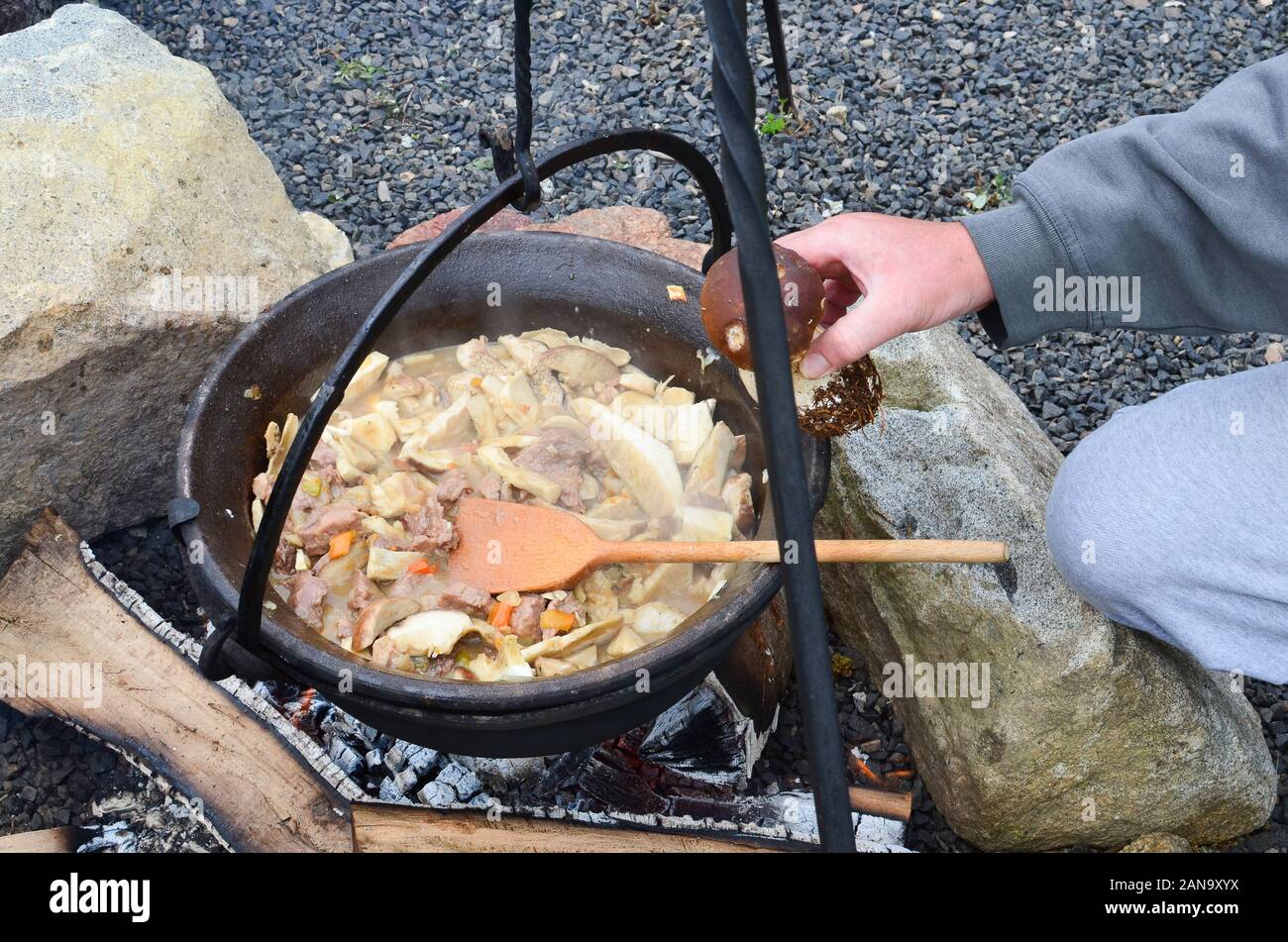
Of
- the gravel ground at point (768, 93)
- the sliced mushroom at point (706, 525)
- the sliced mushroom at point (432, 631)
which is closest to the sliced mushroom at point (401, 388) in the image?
the sliced mushroom at point (432, 631)

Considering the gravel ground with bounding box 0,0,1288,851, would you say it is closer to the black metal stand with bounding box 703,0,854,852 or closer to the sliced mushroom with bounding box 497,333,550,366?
the sliced mushroom with bounding box 497,333,550,366

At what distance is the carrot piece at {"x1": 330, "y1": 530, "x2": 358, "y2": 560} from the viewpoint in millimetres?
2426

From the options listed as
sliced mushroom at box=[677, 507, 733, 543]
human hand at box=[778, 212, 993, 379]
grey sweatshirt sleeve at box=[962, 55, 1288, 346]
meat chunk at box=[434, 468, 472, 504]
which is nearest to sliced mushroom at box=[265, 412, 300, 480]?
meat chunk at box=[434, 468, 472, 504]

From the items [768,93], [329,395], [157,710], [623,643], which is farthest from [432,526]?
[768,93]

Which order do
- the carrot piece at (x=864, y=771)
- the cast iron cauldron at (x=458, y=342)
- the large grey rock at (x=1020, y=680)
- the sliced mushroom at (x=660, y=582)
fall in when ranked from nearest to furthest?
the cast iron cauldron at (x=458, y=342) < the sliced mushroom at (x=660, y=582) < the large grey rock at (x=1020, y=680) < the carrot piece at (x=864, y=771)

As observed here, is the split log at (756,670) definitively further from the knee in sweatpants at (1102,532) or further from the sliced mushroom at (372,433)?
the sliced mushroom at (372,433)

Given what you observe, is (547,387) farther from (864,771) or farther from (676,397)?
(864,771)

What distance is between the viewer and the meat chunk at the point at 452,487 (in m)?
2.48

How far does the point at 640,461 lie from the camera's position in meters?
2.58

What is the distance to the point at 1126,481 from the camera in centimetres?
240

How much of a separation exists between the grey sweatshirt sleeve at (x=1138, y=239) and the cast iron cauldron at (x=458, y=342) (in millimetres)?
738

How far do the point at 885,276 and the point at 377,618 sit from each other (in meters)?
1.36

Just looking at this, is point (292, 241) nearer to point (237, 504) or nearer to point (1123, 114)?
point (237, 504)

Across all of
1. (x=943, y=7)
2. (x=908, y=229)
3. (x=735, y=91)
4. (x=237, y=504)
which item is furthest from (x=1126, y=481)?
(x=943, y=7)
